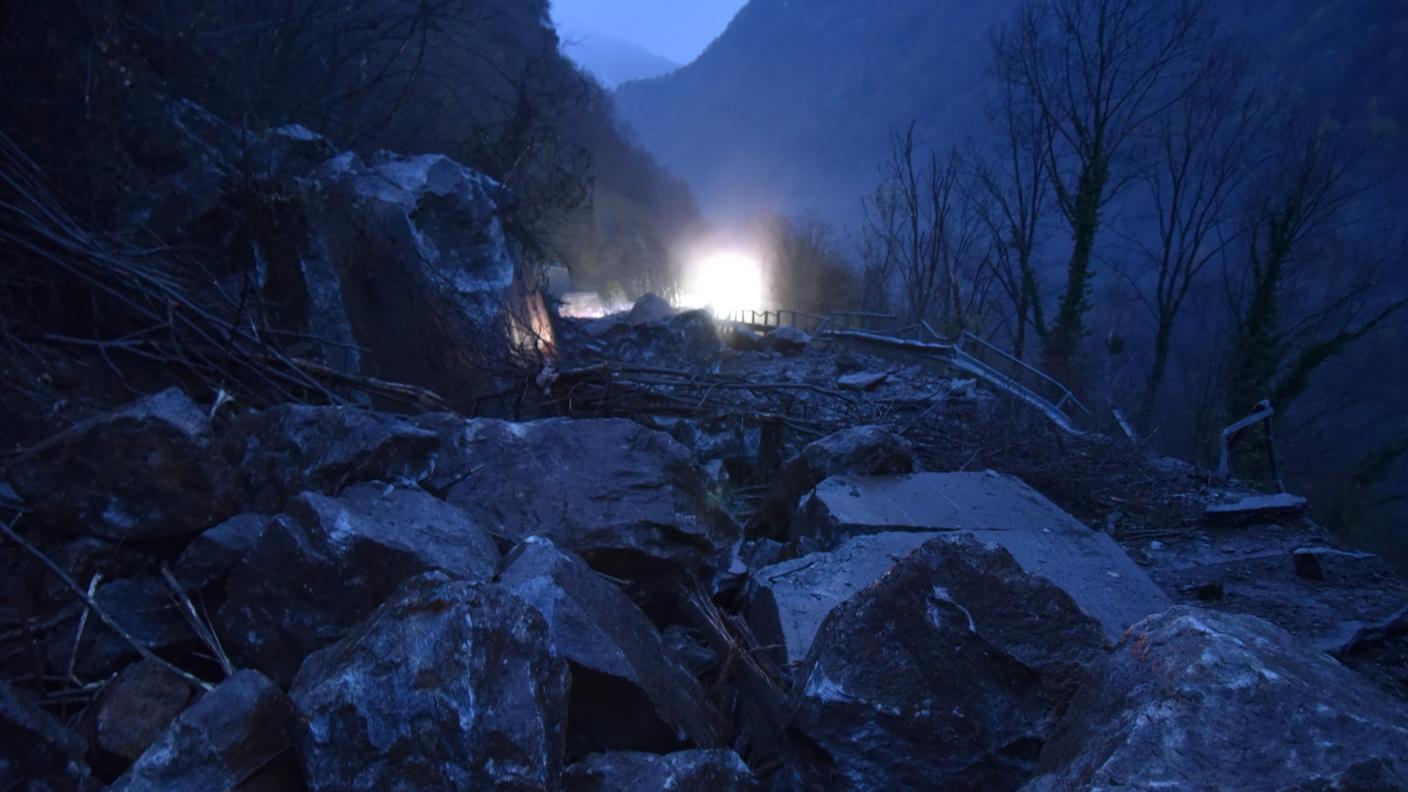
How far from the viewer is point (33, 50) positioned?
4707mm

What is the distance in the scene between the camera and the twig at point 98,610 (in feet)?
6.00

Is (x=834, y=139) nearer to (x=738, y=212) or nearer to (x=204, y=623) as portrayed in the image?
(x=738, y=212)

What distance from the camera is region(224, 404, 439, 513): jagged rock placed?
2.64m

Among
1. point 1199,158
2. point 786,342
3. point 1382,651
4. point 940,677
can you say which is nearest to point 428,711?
point 940,677

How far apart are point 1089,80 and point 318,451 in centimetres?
2107

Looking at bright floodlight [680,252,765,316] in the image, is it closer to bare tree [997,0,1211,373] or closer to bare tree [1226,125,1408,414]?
bare tree [997,0,1211,373]

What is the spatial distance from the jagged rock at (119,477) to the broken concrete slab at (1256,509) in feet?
18.3

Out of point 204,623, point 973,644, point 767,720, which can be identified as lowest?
point 767,720

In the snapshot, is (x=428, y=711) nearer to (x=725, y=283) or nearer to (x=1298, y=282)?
(x=1298, y=282)

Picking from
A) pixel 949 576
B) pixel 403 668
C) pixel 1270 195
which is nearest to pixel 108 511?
pixel 403 668

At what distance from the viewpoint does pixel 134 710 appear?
1.73 m

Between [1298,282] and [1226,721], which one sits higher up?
[1298,282]

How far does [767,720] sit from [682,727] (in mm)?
330

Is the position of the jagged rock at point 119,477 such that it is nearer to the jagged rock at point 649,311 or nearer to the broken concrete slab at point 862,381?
the broken concrete slab at point 862,381
